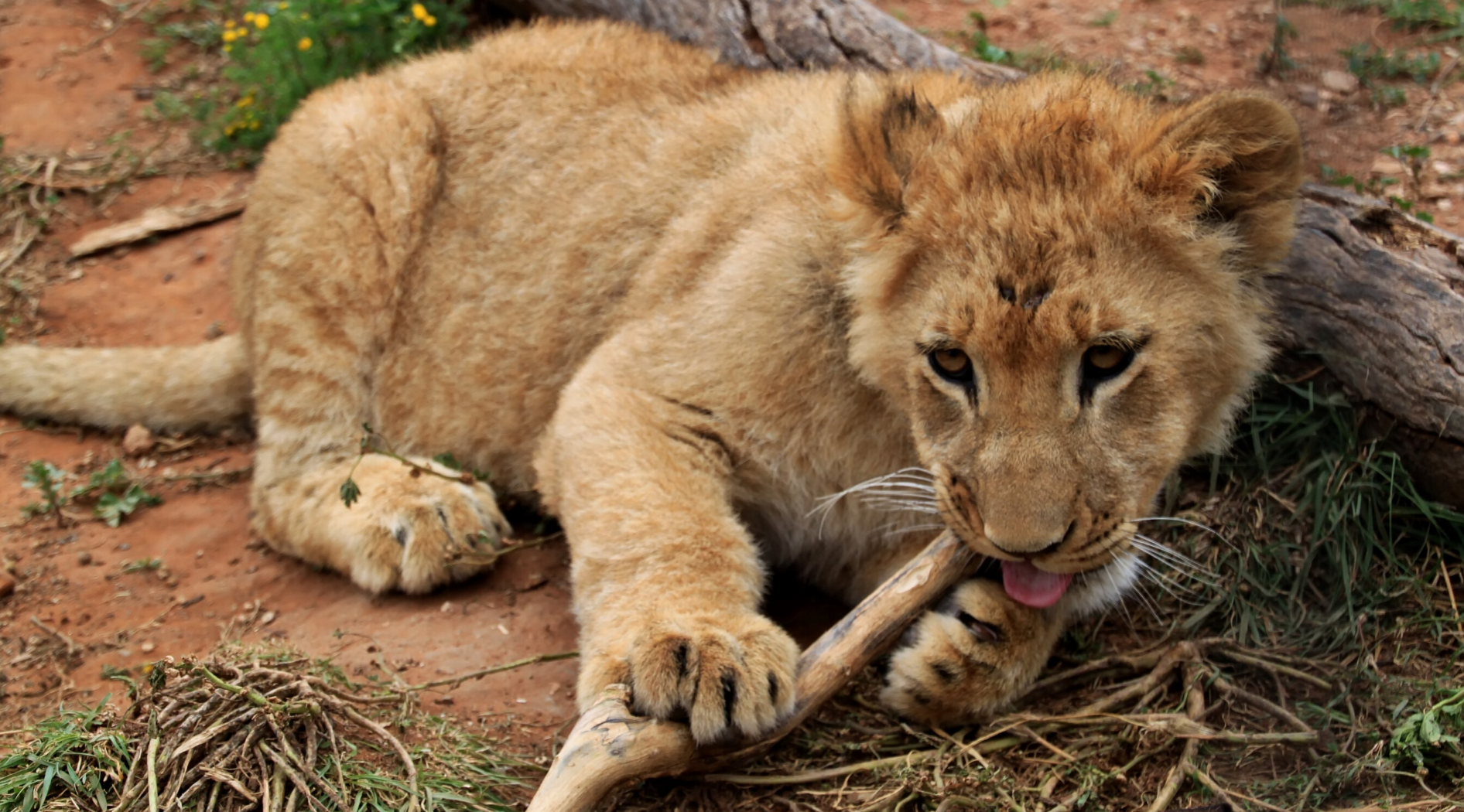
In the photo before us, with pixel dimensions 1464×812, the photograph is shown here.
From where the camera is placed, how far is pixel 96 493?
5.14m

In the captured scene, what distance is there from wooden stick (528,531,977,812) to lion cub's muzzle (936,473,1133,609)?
26cm

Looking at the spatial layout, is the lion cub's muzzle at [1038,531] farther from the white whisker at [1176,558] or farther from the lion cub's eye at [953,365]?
the white whisker at [1176,558]

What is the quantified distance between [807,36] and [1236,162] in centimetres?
272

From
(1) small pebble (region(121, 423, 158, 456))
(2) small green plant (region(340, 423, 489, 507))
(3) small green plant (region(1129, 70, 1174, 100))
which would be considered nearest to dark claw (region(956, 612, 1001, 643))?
(2) small green plant (region(340, 423, 489, 507))

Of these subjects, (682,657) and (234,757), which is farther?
(682,657)

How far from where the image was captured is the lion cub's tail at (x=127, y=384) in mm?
5461

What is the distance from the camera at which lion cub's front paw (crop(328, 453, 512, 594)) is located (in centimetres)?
446

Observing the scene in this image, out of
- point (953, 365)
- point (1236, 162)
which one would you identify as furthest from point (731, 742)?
point (1236, 162)

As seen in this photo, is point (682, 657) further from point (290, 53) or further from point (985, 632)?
point (290, 53)

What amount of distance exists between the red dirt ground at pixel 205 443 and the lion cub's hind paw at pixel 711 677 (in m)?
0.66

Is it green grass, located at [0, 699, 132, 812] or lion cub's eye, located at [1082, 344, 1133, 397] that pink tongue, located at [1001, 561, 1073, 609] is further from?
green grass, located at [0, 699, 132, 812]

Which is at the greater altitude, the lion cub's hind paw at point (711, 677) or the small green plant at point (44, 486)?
the lion cub's hind paw at point (711, 677)

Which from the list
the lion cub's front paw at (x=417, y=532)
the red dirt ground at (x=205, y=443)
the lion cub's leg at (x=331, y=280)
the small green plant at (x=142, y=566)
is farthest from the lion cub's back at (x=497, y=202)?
the small green plant at (x=142, y=566)

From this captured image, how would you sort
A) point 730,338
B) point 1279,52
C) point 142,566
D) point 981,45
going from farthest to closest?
1. point 981,45
2. point 1279,52
3. point 142,566
4. point 730,338
